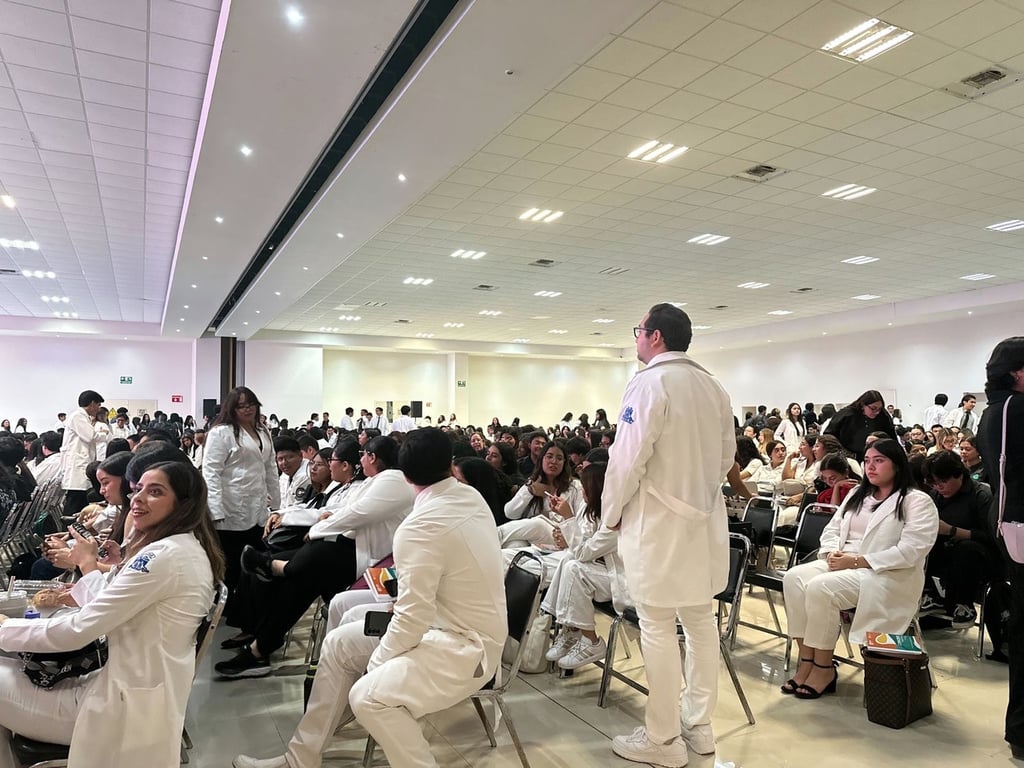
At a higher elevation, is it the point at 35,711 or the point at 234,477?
the point at 234,477

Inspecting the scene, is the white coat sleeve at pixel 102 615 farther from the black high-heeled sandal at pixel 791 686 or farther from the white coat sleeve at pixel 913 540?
the white coat sleeve at pixel 913 540

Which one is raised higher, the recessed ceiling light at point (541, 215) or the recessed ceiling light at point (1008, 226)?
the recessed ceiling light at point (1008, 226)

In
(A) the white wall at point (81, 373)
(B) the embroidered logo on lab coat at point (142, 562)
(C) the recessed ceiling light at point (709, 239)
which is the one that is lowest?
(B) the embroidered logo on lab coat at point (142, 562)

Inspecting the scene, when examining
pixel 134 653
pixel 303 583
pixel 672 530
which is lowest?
pixel 303 583

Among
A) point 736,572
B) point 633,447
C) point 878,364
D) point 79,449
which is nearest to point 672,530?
point 633,447

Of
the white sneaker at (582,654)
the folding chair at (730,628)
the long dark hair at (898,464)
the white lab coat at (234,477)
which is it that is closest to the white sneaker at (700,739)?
the folding chair at (730,628)

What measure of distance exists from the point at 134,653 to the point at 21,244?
10789mm

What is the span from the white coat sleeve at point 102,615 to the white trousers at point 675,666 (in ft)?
6.03

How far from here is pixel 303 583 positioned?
3.63m

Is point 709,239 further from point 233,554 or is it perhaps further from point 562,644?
point 233,554

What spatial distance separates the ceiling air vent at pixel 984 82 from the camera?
16.7ft

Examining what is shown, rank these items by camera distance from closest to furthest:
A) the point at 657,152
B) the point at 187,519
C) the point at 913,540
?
the point at 187,519 → the point at 913,540 → the point at 657,152

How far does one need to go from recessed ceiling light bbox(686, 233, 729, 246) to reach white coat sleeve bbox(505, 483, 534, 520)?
6330mm

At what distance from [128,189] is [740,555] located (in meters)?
7.84
